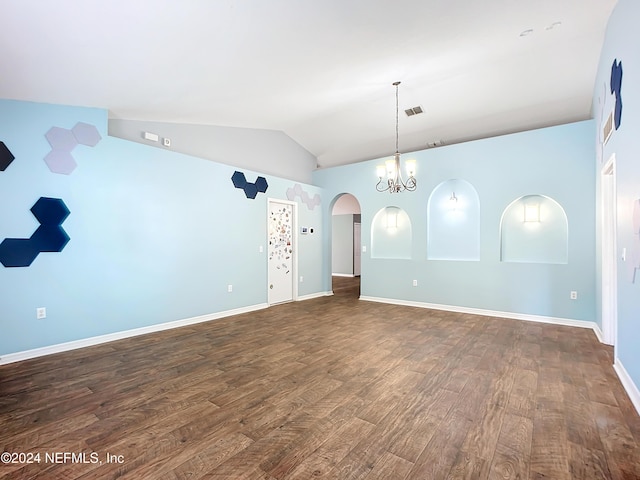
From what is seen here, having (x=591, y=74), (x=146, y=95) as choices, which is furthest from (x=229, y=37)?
(x=591, y=74)

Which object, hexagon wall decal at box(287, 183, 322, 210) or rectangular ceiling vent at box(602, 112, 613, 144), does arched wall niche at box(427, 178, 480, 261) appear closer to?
rectangular ceiling vent at box(602, 112, 613, 144)

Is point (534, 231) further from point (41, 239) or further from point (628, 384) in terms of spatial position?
point (41, 239)

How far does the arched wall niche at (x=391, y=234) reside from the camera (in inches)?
248

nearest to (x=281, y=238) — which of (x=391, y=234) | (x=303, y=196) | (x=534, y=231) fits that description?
(x=303, y=196)

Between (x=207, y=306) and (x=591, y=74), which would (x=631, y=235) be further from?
(x=207, y=306)

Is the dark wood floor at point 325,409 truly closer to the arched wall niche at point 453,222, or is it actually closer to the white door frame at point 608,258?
the white door frame at point 608,258

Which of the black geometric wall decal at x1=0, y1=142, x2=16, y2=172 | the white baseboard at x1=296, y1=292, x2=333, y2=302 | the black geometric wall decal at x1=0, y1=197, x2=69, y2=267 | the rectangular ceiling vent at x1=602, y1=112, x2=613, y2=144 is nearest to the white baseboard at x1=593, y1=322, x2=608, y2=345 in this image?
the rectangular ceiling vent at x1=602, y1=112, x2=613, y2=144

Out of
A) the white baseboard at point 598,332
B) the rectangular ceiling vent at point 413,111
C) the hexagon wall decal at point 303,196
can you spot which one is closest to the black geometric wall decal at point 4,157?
the hexagon wall decal at point 303,196

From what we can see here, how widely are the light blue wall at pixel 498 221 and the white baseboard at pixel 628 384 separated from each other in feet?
6.28

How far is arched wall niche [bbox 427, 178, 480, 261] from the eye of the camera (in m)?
5.42

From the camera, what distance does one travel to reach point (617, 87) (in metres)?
2.67

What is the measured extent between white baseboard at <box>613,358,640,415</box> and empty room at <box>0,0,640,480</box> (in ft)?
0.11

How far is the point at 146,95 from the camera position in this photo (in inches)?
141

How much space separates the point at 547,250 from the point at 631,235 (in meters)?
2.83
